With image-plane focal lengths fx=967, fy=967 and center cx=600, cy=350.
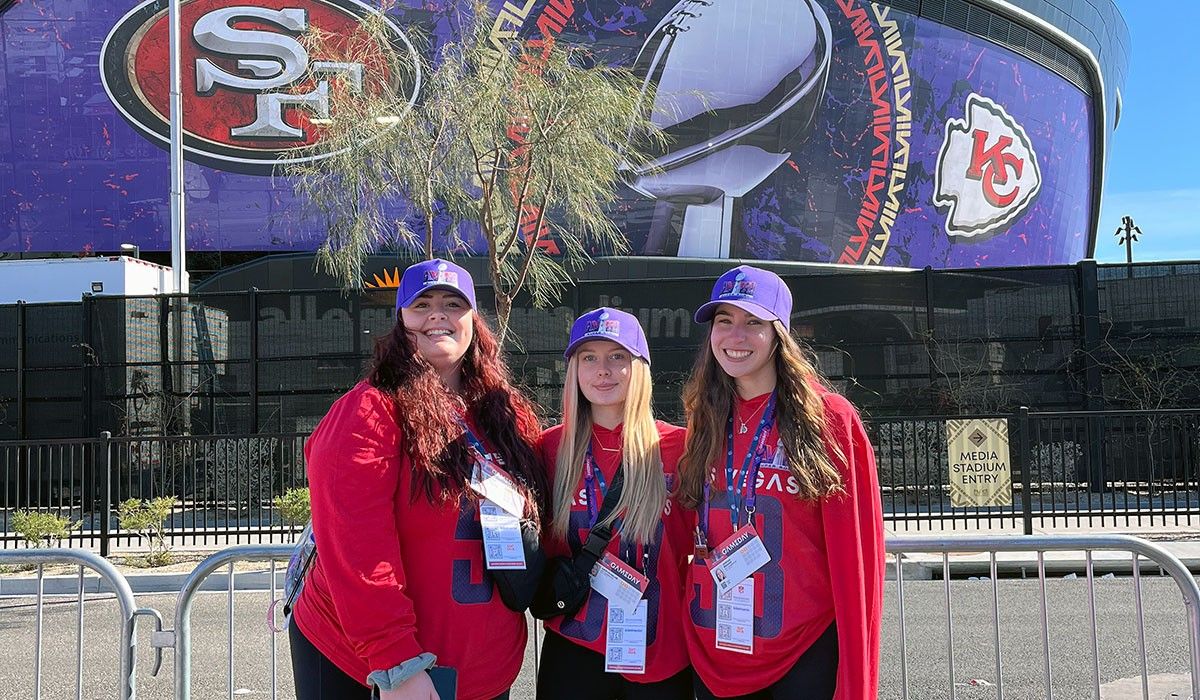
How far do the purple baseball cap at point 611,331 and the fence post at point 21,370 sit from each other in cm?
1655

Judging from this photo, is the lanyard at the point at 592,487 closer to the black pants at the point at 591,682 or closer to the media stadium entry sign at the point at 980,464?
the black pants at the point at 591,682

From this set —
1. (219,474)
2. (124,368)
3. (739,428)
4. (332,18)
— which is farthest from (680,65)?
(739,428)

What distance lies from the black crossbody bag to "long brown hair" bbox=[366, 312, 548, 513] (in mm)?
183

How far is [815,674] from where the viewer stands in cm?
287

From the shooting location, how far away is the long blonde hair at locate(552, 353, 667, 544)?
118 inches

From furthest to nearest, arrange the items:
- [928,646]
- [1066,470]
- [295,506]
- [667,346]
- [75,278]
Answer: [75,278], [667,346], [1066,470], [295,506], [928,646]

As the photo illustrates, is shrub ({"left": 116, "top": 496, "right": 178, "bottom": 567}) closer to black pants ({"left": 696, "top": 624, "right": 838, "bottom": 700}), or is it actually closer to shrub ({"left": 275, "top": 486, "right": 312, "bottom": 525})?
shrub ({"left": 275, "top": 486, "right": 312, "bottom": 525})

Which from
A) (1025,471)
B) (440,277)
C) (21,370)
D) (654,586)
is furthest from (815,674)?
(21,370)

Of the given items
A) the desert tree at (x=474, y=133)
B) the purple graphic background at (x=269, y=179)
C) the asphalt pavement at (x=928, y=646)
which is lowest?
the asphalt pavement at (x=928, y=646)

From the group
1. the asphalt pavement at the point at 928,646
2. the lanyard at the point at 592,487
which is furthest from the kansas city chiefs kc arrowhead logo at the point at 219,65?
the lanyard at the point at 592,487

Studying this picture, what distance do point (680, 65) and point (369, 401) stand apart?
27.9 m

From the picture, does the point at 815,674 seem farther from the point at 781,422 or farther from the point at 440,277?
the point at 440,277

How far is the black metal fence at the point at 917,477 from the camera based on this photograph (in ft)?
39.4

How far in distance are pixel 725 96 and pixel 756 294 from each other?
2774 centimetres
